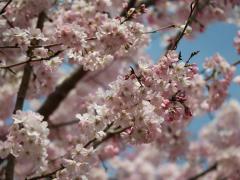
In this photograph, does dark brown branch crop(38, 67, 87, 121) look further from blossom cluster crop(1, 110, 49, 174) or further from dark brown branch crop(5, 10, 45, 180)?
blossom cluster crop(1, 110, 49, 174)

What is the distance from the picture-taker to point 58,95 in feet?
24.8

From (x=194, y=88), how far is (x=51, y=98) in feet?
6.63

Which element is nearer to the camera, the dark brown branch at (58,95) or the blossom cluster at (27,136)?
the blossom cluster at (27,136)

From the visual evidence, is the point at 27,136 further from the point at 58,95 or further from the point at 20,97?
the point at 58,95

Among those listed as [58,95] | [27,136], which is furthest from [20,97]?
[58,95]

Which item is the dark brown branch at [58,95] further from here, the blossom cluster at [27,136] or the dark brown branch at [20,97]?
the blossom cluster at [27,136]

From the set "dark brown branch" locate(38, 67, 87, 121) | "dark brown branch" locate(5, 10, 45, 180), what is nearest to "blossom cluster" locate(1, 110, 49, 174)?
"dark brown branch" locate(5, 10, 45, 180)

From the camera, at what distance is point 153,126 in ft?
14.5

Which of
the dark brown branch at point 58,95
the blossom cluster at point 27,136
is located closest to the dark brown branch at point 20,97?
the blossom cluster at point 27,136

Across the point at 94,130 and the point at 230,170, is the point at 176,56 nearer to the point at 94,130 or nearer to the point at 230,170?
the point at 94,130

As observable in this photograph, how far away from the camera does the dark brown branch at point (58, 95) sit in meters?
7.38

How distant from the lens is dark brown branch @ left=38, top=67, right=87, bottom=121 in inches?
290

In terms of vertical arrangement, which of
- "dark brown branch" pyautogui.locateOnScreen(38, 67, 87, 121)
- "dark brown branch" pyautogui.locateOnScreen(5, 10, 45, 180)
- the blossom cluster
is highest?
the blossom cluster

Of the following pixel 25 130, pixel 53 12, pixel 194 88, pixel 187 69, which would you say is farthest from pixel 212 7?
pixel 25 130
